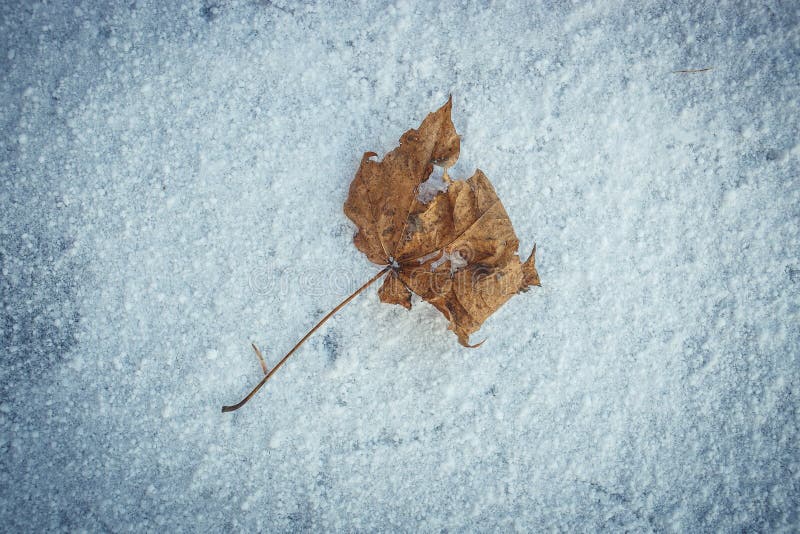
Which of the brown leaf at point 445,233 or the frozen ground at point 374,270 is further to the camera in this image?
the frozen ground at point 374,270

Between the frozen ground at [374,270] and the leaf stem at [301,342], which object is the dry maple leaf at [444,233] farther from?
the frozen ground at [374,270]

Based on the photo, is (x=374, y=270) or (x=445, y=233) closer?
(x=445, y=233)

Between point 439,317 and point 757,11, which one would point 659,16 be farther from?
point 439,317

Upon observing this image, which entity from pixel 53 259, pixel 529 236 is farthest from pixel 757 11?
pixel 53 259

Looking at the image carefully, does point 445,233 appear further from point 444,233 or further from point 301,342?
point 301,342

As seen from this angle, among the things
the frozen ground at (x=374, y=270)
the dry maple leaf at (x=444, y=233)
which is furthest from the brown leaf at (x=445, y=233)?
the frozen ground at (x=374, y=270)

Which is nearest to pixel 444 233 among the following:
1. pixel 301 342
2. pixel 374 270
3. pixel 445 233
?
pixel 445 233

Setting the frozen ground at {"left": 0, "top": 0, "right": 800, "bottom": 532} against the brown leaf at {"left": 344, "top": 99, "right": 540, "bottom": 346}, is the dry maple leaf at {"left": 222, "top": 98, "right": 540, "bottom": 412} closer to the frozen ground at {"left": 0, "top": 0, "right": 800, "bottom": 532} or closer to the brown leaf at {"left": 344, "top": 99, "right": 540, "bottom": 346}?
the brown leaf at {"left": 344, "top": 99, "right": 540, "bottom": 346}
